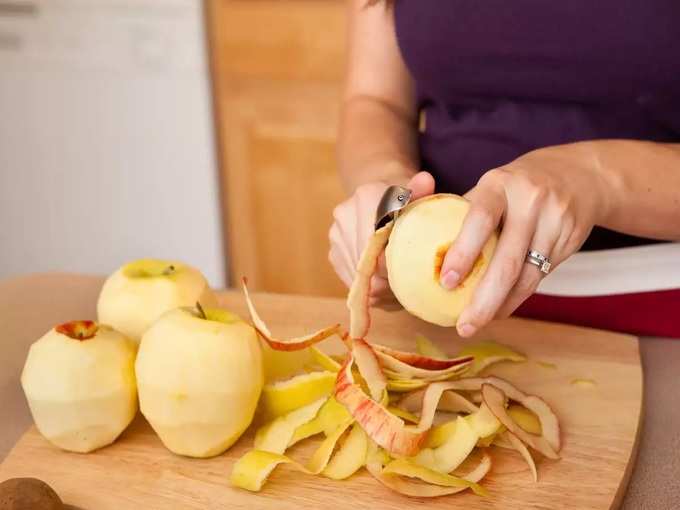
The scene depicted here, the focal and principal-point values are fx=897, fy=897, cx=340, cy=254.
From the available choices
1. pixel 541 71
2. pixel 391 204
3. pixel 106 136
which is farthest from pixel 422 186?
pixel 106 136

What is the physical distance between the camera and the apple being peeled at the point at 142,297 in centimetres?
76

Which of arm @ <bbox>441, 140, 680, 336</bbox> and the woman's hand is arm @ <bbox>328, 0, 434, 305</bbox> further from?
arm @ <bbox>441, 140, 680, 336</bbox>

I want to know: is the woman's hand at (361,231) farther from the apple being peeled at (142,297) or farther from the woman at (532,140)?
the apple being peeled at (142,297)

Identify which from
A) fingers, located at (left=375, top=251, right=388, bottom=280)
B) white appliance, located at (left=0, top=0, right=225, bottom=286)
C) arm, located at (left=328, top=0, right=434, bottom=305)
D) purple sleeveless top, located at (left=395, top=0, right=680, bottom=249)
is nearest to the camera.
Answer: fingers, located at (left=375, top=251, right=388, bottom=280)

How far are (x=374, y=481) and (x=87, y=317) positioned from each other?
0.39 m

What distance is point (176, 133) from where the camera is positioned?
83.7 inches

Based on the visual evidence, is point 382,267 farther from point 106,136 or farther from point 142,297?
point 106,136

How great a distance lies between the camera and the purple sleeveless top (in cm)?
86

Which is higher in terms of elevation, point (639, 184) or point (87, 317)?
point (639, 184)

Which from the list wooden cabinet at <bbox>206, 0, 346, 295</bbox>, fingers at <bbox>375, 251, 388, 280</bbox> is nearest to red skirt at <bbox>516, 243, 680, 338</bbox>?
fingers at <bbox>375, 251, 388, 280</bbox>

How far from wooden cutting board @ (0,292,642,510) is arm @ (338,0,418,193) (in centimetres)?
32

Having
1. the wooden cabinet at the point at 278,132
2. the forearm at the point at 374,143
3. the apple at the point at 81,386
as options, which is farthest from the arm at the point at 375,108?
the wooden cabinet at the point at 278,132

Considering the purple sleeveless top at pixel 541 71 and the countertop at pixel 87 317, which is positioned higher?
the purple sleeveless top at pixel 541 71

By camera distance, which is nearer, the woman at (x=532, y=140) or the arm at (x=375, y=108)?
the woman at (x=532, y=140)
